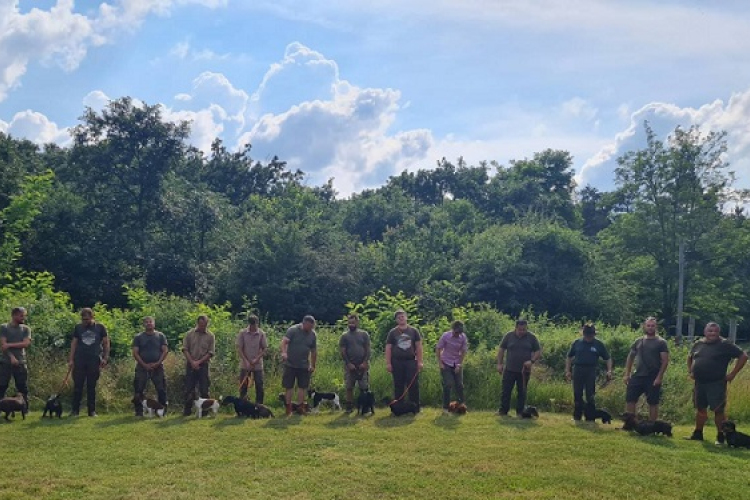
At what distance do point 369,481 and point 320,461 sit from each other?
3.32 feet

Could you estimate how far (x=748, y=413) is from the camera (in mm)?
13000

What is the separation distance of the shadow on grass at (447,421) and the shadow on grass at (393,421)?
0.40 m

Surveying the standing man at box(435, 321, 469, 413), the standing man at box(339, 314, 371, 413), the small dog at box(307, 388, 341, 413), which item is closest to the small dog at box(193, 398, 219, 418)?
the small dog at box(307, 388, 341, 413)

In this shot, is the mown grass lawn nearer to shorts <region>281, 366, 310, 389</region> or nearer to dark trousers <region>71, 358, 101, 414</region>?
dark trousers <region>71, 358, 101, 414</region>

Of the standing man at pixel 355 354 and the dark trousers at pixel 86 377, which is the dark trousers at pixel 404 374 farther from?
the dark trousers at pixel 86 377

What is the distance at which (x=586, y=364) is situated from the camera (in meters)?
11.3

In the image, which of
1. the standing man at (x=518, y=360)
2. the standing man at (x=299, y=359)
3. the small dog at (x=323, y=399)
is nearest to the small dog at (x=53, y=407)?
the standing man at (x=299, y=359)

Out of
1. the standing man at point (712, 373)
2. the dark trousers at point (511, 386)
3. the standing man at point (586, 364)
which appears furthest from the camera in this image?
the dark trousers at point (511, 386)

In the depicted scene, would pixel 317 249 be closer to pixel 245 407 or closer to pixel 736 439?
pixel 245 407

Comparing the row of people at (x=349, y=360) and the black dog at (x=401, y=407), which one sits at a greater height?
the row of people at (x=349, y=360)

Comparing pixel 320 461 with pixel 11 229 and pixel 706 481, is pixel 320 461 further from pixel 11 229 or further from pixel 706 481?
pixel 11 229

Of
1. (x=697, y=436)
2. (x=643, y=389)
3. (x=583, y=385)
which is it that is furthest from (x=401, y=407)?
(x=697, y=436)

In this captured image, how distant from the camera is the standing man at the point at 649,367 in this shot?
1060cm

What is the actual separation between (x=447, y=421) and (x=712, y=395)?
3838mm
